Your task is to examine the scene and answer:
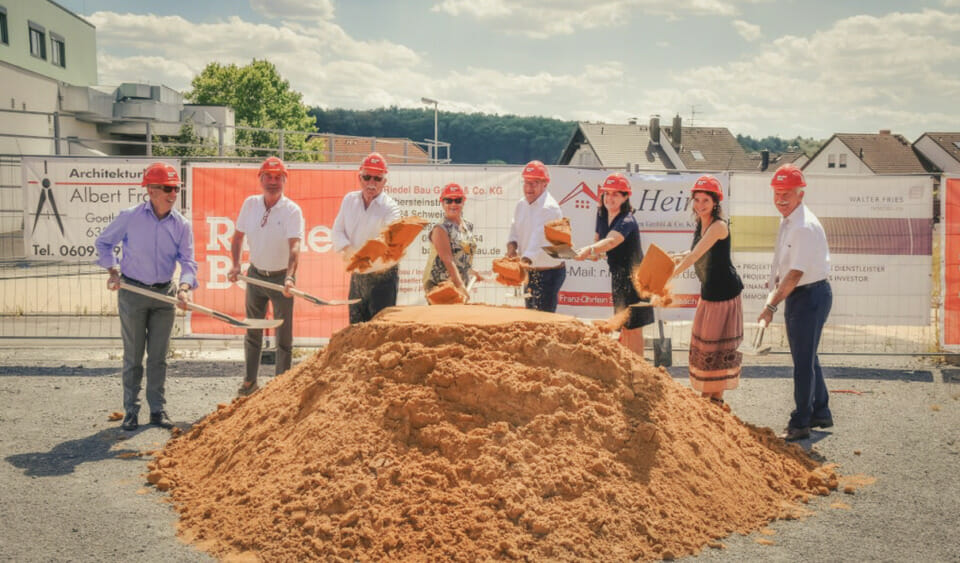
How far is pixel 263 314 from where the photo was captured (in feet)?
23.5

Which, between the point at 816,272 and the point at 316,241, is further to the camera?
the point at 316,241

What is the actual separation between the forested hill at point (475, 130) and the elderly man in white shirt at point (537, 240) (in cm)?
9867

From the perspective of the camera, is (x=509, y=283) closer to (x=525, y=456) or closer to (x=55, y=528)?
(x=525, y=456)

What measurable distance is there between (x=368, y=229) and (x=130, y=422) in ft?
8.04

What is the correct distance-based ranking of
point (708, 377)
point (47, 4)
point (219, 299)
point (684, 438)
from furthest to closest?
point (47, 4), point (219, 299), point (708, 377), point (684, 438)

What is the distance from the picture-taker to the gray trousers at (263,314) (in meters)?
7.02

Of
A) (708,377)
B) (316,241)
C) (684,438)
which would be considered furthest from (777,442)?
(316,241)

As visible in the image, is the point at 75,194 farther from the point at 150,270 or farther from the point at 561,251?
the point at 561,251

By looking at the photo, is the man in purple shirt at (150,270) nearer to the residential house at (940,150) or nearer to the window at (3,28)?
the window at (3,28)

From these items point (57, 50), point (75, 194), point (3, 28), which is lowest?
point (75, 194)

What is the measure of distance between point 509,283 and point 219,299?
13.5 feet

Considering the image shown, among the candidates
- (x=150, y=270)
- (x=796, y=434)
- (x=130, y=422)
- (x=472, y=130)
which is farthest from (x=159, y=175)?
(x=472, y=130)

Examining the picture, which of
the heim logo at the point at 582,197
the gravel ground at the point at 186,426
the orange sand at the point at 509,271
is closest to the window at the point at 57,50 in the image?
the gravel ground at the point at 186,426

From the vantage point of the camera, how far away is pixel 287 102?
5912 centimetres
